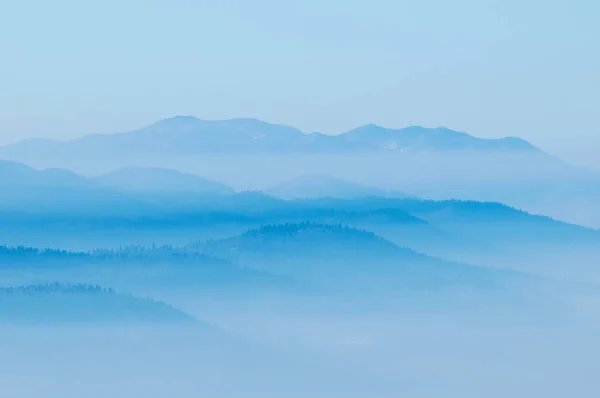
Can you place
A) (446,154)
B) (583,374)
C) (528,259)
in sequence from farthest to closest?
(528,259) → (446,154) → (583,374)

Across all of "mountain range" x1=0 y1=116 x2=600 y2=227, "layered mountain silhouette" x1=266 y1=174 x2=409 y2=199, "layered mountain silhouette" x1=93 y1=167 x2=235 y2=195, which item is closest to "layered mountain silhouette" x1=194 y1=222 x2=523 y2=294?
"layered mountain silhouette" x1=266 y1=174 x2=409 y2=199

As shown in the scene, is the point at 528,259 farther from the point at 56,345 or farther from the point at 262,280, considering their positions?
the point at 56,345

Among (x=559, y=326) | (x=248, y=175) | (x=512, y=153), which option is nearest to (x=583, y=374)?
(x=559, y=326)

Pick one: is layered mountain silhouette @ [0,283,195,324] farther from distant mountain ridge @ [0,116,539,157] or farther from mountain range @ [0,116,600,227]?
distant mountain ridge @ [0,116,539,157]

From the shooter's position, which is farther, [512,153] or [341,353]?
[512,153]

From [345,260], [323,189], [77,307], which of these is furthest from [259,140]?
[345,260]

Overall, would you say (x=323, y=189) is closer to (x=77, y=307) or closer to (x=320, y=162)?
(x=320, y=162)

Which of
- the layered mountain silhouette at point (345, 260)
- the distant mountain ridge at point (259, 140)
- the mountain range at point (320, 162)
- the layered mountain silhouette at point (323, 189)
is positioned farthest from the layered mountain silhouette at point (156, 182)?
the layered mountain silhouette at point (345, 260)

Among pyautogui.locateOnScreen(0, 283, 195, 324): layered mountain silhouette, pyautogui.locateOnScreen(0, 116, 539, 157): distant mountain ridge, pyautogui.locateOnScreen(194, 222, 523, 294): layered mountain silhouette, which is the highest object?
pyautogui.locateOnScreen(0, 116, 539, 157): distant mountain ridge

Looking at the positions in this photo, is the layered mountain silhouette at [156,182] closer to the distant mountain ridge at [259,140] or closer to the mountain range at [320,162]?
the mountain range at [320,162]
